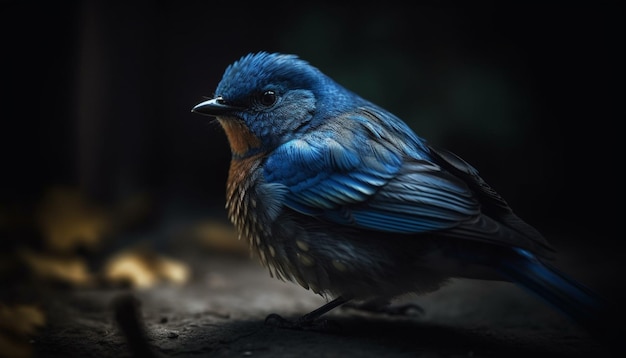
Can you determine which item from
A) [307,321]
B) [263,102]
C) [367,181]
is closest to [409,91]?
[263,102]

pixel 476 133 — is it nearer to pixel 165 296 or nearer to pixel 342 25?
pixel 342 25

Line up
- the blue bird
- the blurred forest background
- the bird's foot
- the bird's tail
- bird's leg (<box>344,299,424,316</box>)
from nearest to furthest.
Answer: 1. the bird's tail
2. the blue bird
3. the bird's foot
4. bird's leg (<box>344,299,424,316</box>)
5. the blurred forest background

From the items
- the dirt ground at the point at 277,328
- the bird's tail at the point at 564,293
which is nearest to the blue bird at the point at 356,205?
the bird's tail at the point at 564,293

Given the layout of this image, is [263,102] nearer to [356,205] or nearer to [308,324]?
[356,205]

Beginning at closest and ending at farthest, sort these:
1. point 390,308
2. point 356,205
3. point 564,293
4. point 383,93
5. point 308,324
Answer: point 564,293, point 356,205, point 308,324, point 390,308, point 383,93

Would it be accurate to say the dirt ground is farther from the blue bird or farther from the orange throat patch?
the orange throat patch

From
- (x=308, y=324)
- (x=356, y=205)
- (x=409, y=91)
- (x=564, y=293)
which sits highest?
(x=409, y=91)

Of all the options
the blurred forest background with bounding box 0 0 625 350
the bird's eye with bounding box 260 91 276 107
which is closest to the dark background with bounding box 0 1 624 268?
the blurred forest background with bounding box 0 0 625 350
